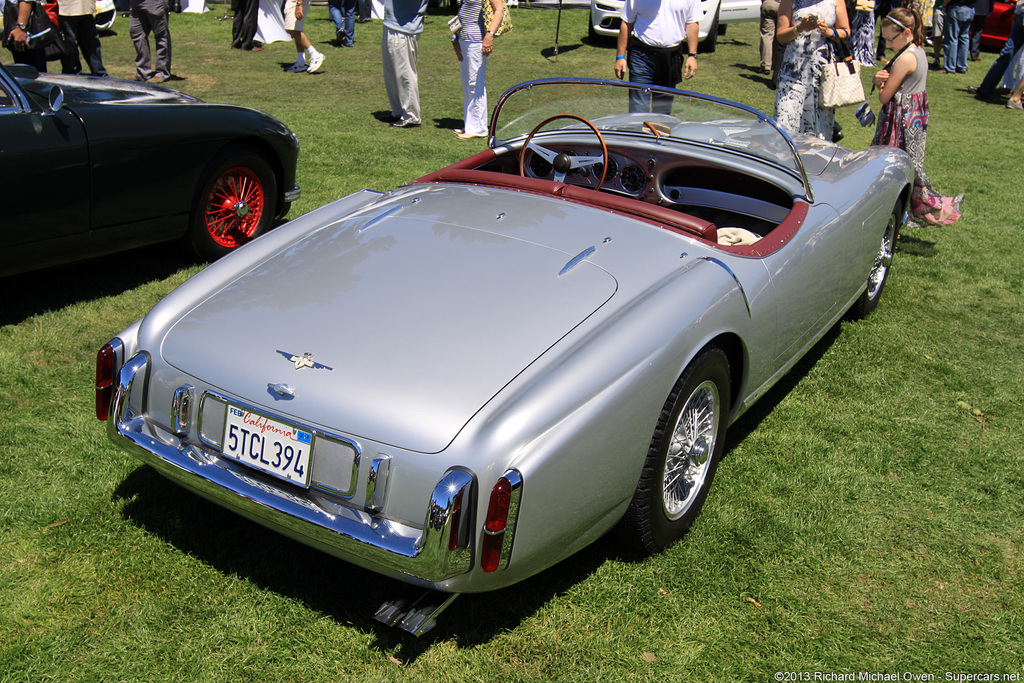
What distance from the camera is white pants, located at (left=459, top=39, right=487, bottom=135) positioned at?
29.0 feet

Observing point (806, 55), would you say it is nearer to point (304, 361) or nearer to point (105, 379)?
point (304, 361)

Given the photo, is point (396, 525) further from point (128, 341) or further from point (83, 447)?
point (83, 447)

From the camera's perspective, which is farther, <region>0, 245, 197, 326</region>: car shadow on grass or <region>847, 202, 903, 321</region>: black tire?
<region>847, 202, 903, 321</region>: black tire

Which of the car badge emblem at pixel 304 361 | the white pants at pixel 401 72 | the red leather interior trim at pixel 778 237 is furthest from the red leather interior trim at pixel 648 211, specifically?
the white pants at pixel 401 72

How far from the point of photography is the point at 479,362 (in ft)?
8.25

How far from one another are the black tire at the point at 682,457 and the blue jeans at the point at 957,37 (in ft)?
46.8

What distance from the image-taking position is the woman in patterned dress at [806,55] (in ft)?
20.4

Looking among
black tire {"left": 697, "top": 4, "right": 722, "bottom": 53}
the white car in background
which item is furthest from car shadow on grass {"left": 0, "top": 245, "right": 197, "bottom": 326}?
black tire {"left": 697, "top": 4, "right": 722, "bottom": 53}

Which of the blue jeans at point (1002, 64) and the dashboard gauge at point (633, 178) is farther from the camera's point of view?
the blue jeans at point (1002, 64)

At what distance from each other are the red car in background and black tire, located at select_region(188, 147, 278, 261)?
15.8 meters

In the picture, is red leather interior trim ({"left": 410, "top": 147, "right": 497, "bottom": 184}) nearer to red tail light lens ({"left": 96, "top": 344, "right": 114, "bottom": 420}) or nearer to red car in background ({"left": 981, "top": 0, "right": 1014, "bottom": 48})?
red tail light lens ({"left": 96, "top": 344, "right": 114, "bottom": 420})

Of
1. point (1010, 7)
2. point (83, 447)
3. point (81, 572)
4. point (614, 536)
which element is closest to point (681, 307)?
point (614, 536)

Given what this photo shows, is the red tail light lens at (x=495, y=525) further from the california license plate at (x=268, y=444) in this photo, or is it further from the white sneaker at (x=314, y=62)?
the white sneaker at (x=314, y=62)

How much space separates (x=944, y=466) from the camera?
3.70 m
